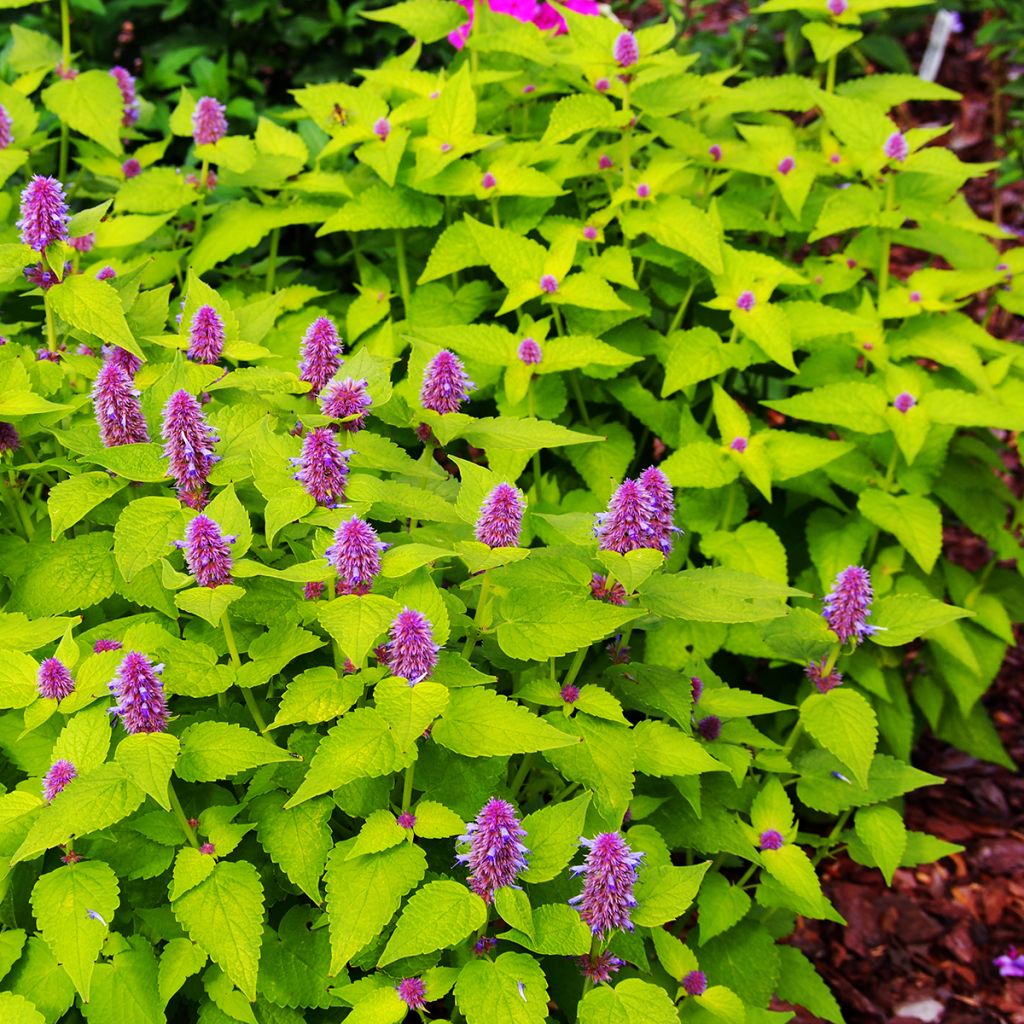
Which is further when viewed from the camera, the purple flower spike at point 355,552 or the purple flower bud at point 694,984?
the purple flower bud at point 694,984

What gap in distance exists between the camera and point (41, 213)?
7.13 ft

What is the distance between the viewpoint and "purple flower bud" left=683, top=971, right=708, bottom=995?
2.16m

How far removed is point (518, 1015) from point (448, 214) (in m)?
2.32

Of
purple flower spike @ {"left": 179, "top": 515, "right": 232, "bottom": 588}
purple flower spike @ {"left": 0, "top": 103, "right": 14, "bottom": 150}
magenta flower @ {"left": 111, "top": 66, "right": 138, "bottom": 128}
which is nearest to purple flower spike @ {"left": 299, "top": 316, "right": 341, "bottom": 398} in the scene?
purple flower spike @ {"left": 179, "top": 515, "right": 232, "bottom": 588}

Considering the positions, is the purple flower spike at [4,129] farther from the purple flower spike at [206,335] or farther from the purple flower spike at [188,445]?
the purple flower spike at [188,445]

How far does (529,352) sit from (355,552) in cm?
126

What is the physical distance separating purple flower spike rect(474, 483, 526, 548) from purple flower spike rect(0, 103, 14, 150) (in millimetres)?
1969

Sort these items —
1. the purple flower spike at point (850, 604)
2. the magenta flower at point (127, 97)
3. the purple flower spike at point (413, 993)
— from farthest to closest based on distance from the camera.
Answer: the magenta flower at point (127, 97)
the purple flower spike at point (850, 604)
the purple flower spike at point (413, 993)

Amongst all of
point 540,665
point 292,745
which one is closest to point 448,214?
point 540,665

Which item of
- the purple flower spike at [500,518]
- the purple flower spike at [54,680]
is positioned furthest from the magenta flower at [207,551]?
the purple flower spike at [500,518]

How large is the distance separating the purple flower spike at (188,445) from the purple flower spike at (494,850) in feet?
2.30

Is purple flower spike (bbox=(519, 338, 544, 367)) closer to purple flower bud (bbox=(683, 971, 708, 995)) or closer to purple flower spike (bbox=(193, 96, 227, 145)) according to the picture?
purple flower spike (bbox=(193, 96, 227, 145))

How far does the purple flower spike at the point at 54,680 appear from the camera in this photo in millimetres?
1882

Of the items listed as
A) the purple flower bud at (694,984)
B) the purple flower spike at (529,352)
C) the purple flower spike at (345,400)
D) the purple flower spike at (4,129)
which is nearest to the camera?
the purple flower spike at (345,400)
